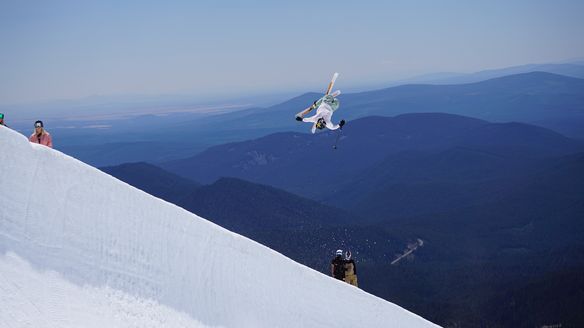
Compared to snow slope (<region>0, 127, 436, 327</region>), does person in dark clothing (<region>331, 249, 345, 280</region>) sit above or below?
below

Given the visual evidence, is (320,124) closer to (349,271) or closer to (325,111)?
(325,111)

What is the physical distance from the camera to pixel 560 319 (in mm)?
75625

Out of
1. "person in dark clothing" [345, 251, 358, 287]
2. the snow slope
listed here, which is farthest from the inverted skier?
the snow slope

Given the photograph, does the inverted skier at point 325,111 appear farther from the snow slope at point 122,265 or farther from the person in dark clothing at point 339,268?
the snow slope at point 122,265

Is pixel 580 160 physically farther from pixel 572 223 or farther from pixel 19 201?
pixel 19 201

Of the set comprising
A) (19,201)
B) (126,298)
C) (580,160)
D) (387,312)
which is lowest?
(580,160)

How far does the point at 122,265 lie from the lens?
34.1ft

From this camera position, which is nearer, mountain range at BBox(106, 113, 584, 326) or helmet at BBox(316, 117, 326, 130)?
helmet at BBox(316, 117, 326, 130)

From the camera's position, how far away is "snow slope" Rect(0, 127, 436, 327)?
9.13 metres

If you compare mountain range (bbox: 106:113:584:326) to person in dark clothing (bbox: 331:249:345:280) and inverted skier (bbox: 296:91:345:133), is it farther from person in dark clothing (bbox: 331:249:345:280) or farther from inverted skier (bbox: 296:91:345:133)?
person in dark clothing (bbox: 331:249:345:280)

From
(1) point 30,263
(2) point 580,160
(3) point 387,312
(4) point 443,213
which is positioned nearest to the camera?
(1) point 30,263

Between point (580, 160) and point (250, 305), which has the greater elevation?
point (250, 305)

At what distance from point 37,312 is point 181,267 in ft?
10.9

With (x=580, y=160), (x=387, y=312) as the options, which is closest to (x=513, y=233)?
(x=580, y=160)
